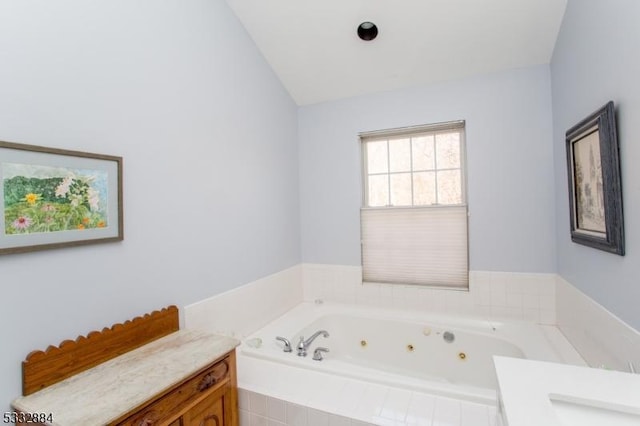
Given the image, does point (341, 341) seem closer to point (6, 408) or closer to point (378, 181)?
point (378, 181)

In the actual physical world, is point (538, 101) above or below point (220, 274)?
→ above

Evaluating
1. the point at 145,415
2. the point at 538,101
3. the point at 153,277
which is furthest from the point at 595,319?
the point at 153,277

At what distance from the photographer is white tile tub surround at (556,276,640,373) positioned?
1.26 metres

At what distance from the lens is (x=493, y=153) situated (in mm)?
2369

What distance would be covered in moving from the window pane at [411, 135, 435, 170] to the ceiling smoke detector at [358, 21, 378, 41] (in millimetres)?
903

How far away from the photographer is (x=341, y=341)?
2.62 metres

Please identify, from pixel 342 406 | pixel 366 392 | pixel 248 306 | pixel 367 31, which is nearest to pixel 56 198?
pixel 248 306

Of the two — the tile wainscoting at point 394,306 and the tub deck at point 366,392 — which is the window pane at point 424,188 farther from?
the tub deck at point 366,392

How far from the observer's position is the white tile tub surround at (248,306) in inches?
73.9

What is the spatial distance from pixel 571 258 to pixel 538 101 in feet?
3.75

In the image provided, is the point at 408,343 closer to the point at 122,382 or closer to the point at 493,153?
the point at 493,153

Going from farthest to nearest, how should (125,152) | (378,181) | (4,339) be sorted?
(378,181), (125,152), (4,339)

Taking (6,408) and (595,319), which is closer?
(6,408)

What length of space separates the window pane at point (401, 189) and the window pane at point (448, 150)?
0.29m
